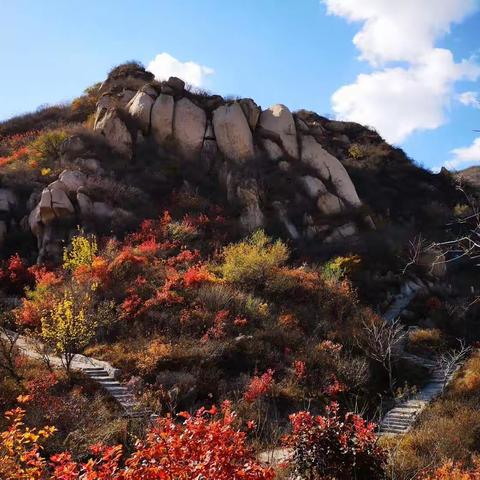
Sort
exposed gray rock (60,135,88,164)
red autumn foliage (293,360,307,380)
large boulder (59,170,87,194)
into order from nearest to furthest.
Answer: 1. red autumn foliage (293,360,307,380)
2. large boulder (59,170,87,194)
3. exposed gray rock (60,135,88,164)

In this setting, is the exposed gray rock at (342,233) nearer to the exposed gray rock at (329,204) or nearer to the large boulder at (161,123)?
the exposed gray rock at (329,204)

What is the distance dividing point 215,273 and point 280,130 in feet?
55.3

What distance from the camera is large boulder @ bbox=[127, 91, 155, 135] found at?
3606 cm

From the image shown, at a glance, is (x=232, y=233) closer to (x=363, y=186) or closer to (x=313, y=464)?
(x=363, y=186)

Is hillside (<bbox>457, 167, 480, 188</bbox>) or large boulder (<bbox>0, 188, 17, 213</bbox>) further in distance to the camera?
hillside (<bbox>457, 167, 480, 188</bbox>)

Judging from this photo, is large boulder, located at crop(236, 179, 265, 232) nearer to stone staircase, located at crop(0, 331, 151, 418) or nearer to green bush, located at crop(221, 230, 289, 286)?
green bush, located at crop(221, 230, 289, 286)

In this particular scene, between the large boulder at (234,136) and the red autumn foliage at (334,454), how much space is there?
28266 mm

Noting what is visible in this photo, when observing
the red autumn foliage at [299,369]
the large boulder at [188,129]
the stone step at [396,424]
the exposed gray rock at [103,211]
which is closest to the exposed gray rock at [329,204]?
the large boulder at [188,129]

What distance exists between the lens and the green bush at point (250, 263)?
23.8 metres

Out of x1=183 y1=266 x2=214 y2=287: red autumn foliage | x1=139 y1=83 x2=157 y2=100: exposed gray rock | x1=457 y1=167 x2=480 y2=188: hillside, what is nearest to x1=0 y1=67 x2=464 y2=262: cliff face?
x1=139 y1=83 x2=157 y2=100: exposed gray rock

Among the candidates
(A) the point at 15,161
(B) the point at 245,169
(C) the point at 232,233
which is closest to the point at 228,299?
(C) the point at 232,233

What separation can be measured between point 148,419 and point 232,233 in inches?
678

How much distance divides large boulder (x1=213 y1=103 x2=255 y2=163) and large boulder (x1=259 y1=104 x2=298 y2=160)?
5.37 feet

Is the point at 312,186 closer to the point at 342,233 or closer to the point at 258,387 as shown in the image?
the point at 342,233
